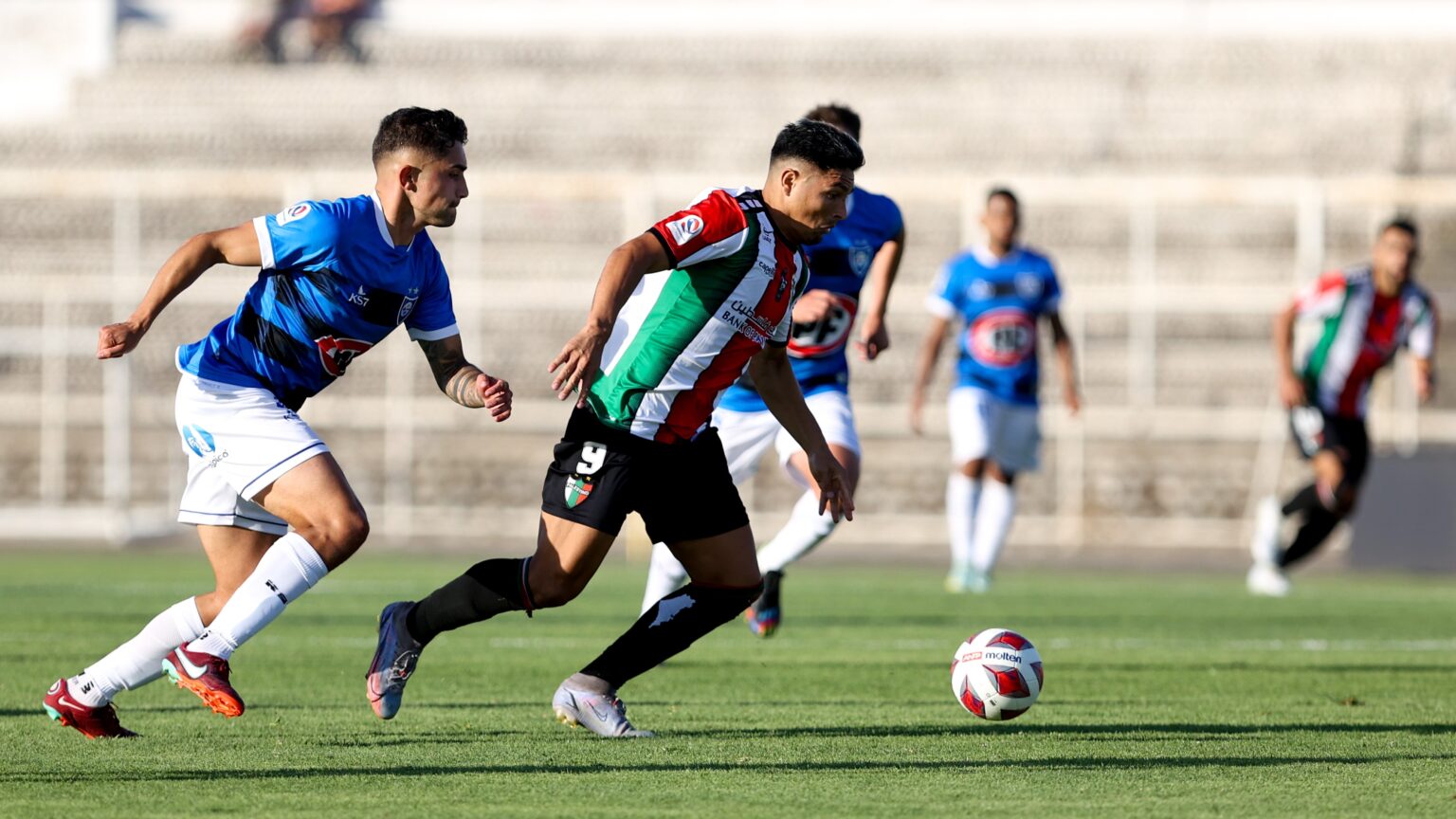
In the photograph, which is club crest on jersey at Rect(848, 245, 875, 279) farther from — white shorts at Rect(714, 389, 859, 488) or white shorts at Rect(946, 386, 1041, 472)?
white shorts at Rect(946, 386, 1041, 472)

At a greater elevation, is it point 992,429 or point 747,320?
point 747,320

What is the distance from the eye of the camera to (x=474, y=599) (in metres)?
6.04

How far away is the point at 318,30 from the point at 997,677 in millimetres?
24556

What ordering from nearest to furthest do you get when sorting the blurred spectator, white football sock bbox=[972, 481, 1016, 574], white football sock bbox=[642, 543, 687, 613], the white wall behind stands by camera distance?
white football sock bbox=[642, 543, 687, 613], white football sock bbox=[972, 481, 1016, 574], the white wall behind stands, the blurred spectator

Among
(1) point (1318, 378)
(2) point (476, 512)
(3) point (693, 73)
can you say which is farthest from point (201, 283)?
(1) point (1318, 378)

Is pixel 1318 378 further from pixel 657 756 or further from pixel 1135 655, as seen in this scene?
pixel 657 756

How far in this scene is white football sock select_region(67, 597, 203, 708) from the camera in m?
5.88

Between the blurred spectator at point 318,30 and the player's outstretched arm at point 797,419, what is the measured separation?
23.8m

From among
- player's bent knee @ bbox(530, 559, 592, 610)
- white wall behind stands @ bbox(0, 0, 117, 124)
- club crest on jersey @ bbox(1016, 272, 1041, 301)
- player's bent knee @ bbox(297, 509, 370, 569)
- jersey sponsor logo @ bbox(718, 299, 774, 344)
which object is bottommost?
player's bent knee @ bbox(530, 559, 592, 610)

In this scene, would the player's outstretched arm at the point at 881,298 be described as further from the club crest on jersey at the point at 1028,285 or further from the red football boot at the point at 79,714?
the club crest on jersey at the point at 1028,285

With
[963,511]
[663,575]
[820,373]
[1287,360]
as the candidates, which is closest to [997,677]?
[663,575]

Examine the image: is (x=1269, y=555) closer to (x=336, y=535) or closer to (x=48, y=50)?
(x=336, y=535)

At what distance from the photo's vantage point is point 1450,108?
24812 mm

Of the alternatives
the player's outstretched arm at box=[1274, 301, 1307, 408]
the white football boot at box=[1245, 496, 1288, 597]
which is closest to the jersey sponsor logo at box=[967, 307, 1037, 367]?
the player's outstretched arm at box=[1274, 301, 1307, 408]
